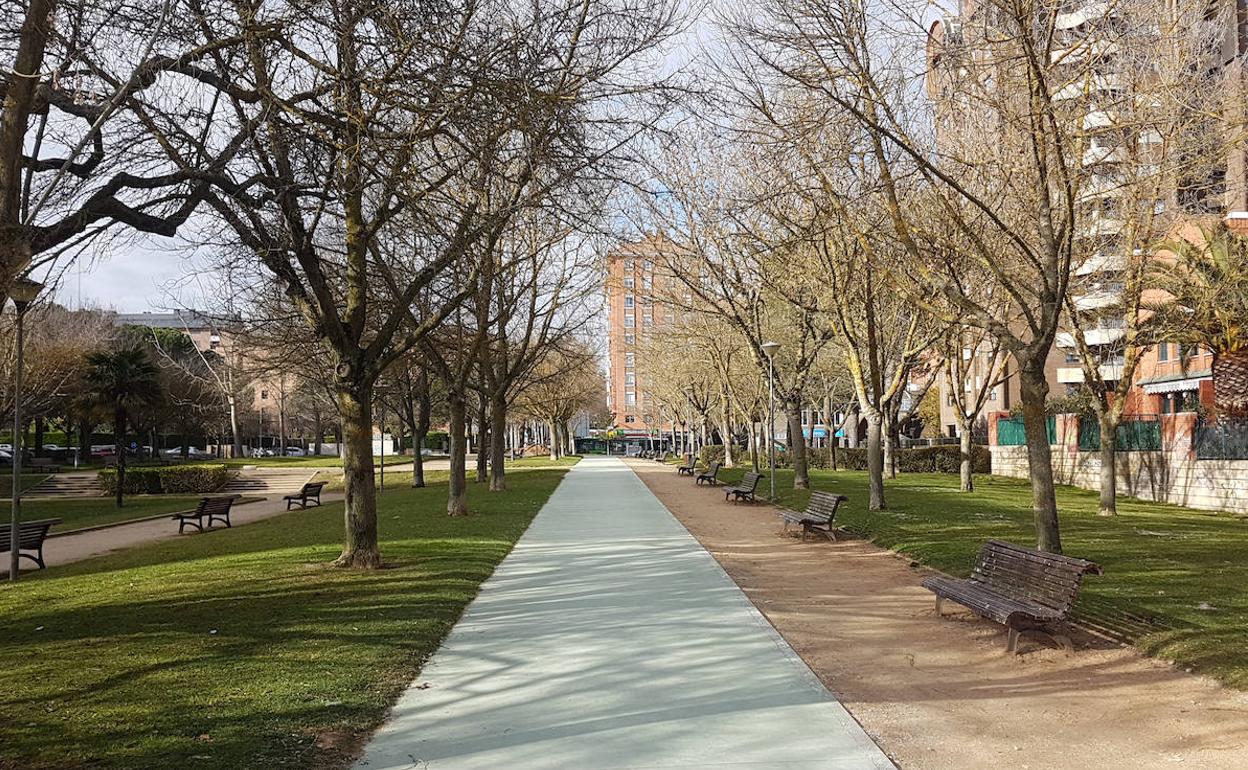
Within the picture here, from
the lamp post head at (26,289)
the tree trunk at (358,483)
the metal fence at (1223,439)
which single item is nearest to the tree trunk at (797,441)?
the metal fence at (1223,439)

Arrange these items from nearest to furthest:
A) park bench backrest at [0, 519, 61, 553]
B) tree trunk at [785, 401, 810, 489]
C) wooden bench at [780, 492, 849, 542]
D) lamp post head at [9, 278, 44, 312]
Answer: lamp post head at [9, 278, 44, 312] < park bench backrest at [0, 519, 61, 553] < wooden bench at [780, 492, 849, 542] < tree trunk at [785, 401, 810, 489]

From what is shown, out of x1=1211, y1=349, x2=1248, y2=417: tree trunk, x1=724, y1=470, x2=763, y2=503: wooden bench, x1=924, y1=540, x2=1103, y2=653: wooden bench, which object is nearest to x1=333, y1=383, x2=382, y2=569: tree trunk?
x1=924, y1=540, x2=1103, y2=653: wooden bench

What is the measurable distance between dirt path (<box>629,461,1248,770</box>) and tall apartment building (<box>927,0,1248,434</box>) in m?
6.60

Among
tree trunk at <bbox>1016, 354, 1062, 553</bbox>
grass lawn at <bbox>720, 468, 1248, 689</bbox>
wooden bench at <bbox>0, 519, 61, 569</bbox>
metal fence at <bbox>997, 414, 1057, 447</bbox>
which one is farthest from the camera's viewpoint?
metal fence at <bbox>997, 414, 1057, 447</bbox>

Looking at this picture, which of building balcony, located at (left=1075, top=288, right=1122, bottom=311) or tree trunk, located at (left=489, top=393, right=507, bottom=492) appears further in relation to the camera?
tree trunk, located at (left=489, top=393, right=507, bottom=492)

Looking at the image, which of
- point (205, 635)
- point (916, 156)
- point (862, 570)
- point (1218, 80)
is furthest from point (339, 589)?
point (1218, 80)

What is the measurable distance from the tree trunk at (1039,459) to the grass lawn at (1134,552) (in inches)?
30.4

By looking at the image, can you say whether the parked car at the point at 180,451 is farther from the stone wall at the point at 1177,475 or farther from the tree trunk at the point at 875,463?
the tree trunk at the point at 875,463

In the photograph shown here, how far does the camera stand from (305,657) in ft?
23.7

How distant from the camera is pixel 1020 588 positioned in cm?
830

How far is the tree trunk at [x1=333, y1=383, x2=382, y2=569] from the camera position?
12.2 metres

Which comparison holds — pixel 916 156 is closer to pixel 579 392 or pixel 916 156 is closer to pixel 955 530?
pixel 955 530

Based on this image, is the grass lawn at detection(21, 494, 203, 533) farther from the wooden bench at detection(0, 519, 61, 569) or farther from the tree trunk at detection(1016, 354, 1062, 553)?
the tree trunk at detection(1016, 354, 1062, 553)

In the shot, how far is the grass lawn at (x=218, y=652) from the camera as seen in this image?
5.23 metres
